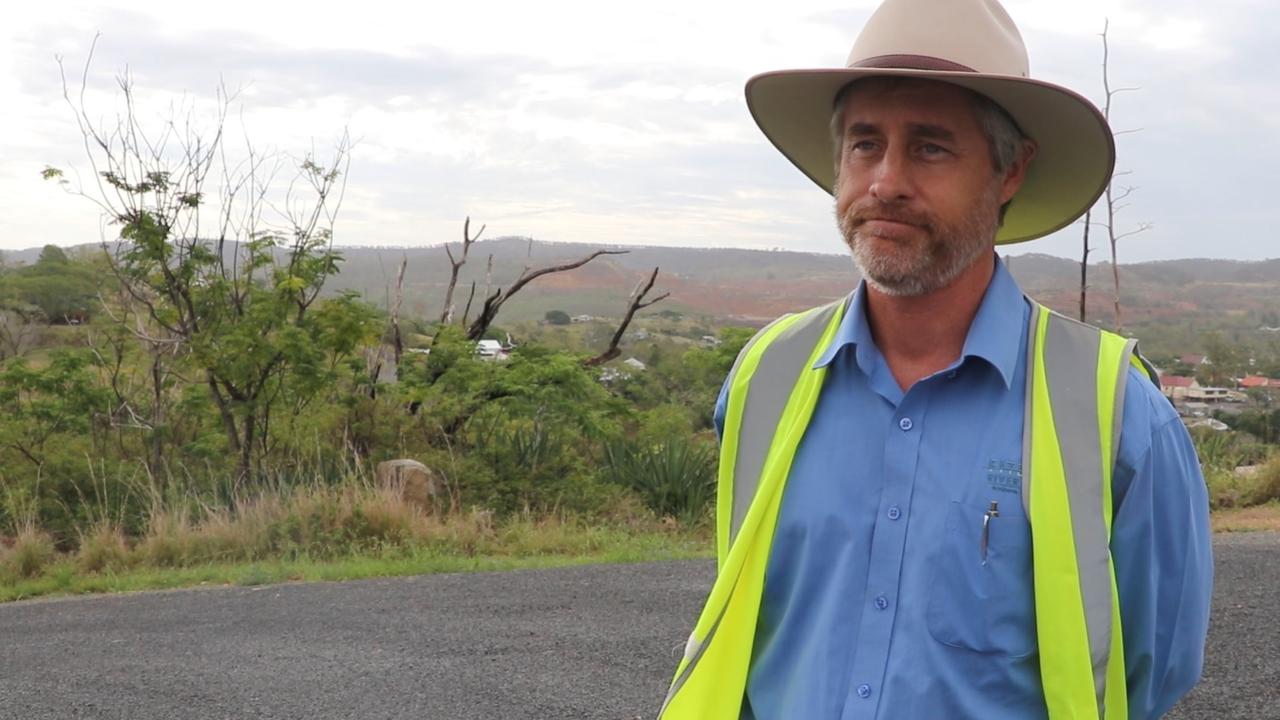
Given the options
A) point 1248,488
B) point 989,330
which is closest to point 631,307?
point 1248,488

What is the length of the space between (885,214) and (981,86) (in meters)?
0.26

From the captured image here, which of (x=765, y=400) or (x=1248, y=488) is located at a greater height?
(x=765, y=400)

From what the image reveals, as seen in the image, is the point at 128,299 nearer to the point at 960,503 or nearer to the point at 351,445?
the point at 351,445

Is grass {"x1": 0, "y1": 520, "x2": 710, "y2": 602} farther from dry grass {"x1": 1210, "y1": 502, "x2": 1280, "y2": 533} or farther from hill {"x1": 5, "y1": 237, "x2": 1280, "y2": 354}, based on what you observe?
dry grass {"x1": 1210, "y1": 502, "x2": 1280, "y2": 533}

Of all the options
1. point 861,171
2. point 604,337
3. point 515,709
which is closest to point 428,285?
point 604,337

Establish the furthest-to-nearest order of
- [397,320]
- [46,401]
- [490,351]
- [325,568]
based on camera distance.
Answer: [397,320] < [490,351] < [46,401] < [325,568]

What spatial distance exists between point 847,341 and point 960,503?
36 centimetres

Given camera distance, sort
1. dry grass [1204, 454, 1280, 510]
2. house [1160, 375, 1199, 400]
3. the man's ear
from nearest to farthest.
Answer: the man's ear, dry grass [1204, 454, 1280, 510], house [1160, 375, 1199, 400]

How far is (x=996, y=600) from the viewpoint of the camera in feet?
6.48

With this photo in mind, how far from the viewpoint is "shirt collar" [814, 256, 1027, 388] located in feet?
6.92

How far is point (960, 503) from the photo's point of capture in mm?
2023

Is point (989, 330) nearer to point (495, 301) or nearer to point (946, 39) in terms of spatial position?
point (946, 39)

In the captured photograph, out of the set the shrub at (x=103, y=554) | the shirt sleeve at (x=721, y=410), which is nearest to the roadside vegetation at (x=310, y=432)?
the shrub at (x=103, y=554)

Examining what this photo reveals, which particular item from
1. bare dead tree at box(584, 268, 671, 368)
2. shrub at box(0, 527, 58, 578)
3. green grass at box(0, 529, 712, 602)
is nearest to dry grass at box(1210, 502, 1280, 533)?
green grass at box(0, 529, 712, 602)
